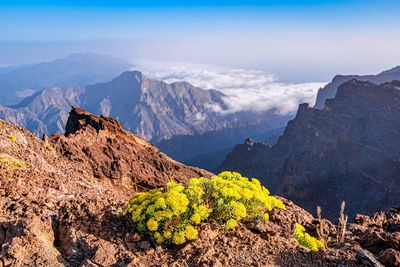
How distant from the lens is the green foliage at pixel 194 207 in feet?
44.7

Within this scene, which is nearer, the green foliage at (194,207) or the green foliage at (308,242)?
the green foliage at (194,207)

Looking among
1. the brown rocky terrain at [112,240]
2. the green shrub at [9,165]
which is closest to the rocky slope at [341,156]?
the green shrub at [9,165]

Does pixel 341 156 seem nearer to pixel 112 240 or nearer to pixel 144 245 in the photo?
pixel 144 245

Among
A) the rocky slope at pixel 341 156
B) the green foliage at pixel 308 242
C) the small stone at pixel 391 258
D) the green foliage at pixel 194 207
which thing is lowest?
the rocky slope at pixel 341 156

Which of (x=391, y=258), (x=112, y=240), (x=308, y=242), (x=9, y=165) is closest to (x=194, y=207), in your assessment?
(x=112, y=240)

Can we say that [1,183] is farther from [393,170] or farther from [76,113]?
[393,170]

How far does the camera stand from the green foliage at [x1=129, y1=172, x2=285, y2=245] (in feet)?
44.7

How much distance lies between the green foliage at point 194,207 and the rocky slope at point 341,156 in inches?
3681

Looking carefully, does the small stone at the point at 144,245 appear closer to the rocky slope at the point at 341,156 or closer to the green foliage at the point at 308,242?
the green foliage at the point at 308,242

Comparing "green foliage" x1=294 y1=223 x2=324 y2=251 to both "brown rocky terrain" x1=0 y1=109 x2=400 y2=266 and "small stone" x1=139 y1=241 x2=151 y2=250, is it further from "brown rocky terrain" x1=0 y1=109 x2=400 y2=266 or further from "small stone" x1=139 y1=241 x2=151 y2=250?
"small stone" x1=139 y1=241 x2=151 y2=250

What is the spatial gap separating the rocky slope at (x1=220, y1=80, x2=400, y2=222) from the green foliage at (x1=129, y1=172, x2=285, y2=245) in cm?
9349

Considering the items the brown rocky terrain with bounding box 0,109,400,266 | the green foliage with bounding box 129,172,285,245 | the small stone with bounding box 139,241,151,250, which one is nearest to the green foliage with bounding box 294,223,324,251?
the brown rocky terrain with bounding box 0,109,400,266

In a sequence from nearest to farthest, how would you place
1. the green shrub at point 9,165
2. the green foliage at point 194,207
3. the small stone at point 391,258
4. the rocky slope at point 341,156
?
the green foliage at point 194,207 < the small stone at point 391,258 < the green shrub at point 9,165 < the rocky slope at point 341,156

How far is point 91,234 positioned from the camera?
14141 mm
